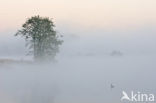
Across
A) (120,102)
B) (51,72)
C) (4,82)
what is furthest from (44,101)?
(51,72)

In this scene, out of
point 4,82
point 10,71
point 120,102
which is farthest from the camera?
point 10,71

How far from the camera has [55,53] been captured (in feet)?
300

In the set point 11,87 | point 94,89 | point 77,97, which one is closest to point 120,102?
point 77,97

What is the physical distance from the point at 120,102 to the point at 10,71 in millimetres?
49575

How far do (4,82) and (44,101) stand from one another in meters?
27.1

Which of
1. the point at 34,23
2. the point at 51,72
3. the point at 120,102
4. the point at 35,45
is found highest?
the point at 34,23

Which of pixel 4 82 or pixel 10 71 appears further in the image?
pixel 10 71

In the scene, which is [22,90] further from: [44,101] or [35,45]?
[35,45]

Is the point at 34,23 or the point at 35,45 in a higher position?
the point at 34,23

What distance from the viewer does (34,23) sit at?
94750 mm

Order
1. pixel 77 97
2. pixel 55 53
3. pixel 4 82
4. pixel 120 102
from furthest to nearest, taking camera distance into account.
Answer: pixel 55 53 → pixel 4 82 → pixel 77 97 → pixel 120 102

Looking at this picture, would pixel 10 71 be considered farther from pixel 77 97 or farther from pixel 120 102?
pixel 120 102

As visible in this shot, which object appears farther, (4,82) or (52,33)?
(52,33)

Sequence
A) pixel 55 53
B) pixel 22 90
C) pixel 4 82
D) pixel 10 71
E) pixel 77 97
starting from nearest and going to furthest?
pixel 77 97, pixel 22 90, pixel 4 82, pixel 55 53, pixel 10 71
